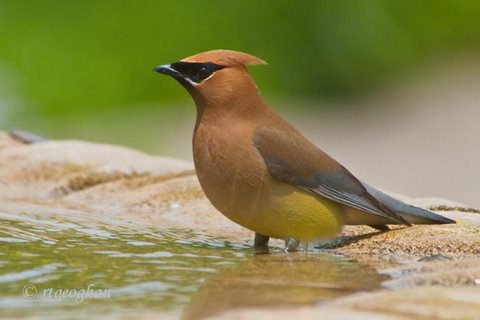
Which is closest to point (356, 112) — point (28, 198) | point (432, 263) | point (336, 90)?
point (336, 90)

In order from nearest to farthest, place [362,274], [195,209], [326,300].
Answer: [326,300] → [362,274] → [195,209]

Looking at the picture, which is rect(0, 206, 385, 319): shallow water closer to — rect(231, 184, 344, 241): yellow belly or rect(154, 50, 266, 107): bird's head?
rect(231, 184, 344, 241): yellow belly

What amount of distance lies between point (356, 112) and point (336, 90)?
332mm

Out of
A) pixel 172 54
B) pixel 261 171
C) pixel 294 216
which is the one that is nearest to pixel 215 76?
pixel 261 171

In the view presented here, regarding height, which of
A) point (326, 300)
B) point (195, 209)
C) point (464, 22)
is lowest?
point (326, 300)

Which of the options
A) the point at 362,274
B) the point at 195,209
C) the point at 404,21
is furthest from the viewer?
the point at 404,21

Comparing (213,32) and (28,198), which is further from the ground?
(213,32)

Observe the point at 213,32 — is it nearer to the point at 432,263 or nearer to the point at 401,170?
the point at 401,170

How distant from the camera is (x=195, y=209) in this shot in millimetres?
5840

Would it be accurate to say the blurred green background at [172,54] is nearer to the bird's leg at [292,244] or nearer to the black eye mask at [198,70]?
the black eye mask at [198,70]

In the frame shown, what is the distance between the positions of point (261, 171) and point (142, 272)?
3.17 feet

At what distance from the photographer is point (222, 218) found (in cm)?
576

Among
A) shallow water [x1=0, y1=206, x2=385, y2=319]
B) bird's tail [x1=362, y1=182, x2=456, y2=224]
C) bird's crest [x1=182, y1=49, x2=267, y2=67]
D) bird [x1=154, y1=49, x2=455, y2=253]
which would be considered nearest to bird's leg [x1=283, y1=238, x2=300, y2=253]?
bird [x1=154, y1=49, x2=455, y2=253]

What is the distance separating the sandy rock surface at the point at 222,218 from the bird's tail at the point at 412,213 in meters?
0.09
